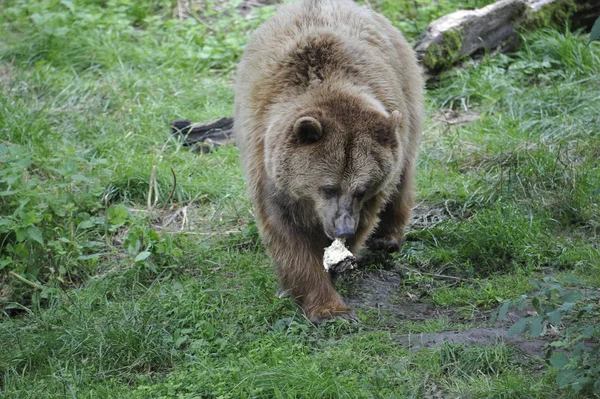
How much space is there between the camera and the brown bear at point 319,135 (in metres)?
5.52

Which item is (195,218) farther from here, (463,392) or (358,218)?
(463,392)

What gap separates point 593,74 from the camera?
9.43 m

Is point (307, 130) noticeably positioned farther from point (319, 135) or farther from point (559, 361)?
point (559, 361)

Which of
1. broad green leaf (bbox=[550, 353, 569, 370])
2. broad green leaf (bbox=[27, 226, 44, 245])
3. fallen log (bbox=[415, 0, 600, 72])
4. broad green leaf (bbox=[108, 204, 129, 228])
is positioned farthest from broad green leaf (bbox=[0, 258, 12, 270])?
fallen log (bbox=[415, 0, 600, 72])

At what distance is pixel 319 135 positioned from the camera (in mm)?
5480

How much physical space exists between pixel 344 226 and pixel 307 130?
65cm

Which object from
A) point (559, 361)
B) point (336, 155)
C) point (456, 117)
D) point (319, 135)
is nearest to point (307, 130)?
point (319, 135)

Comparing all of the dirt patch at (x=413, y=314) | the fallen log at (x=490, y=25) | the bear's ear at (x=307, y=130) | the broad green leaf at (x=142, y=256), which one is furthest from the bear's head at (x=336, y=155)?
the fallen log at (x=490, y=25)

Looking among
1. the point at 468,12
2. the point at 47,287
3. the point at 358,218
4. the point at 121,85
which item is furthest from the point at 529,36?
the point at 47,287

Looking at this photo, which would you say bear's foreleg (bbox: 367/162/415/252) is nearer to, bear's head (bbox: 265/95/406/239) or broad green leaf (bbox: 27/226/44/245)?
bear's head (bbox: 265/95/406/239)

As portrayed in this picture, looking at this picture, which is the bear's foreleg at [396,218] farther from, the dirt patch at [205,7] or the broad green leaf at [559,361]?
the dirt patch at [205,7]

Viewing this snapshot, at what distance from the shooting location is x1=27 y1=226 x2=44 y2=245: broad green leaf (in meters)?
6.31

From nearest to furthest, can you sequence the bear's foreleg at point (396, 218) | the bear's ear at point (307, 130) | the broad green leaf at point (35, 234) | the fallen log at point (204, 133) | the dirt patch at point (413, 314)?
1. the dirt patch at point (413, 314)
2. the bear's ear at point (307, 130)
3. the broad green leaf at point (35, 234)
4. the bear's foreleg at point (396, 218)
5. the fallen log at point (204, 133)

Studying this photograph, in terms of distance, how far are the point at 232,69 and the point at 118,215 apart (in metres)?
4.21
